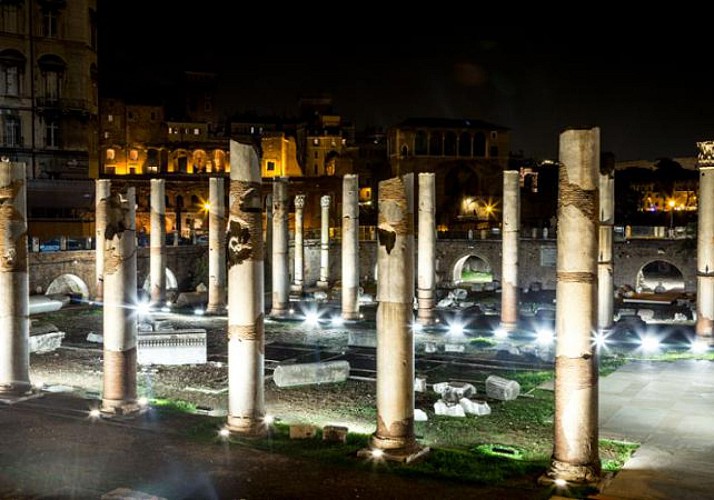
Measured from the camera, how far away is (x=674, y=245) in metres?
41.8

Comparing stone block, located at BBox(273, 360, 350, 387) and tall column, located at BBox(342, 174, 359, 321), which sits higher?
tall column, located at BBox(342, 174, 359, 321)

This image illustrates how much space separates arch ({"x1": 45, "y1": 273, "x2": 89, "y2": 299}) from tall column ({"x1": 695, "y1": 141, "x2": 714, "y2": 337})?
842 inches

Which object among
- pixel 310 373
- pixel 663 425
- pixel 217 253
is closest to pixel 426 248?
pixel 217 253

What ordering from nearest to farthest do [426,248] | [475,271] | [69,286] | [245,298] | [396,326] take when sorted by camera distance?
1. [396,326]
2. [245,298]
3. [426,248]
4. [69,286]
5. [475,271]

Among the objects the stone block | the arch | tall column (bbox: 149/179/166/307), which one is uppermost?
tall column (bbox: 149/179/166/307)

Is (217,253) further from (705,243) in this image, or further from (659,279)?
(659,279)

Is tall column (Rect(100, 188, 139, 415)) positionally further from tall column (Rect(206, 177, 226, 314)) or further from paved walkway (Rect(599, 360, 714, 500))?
tall column (Rect(206, 177, 226, 314))

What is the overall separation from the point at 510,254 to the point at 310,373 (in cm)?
952

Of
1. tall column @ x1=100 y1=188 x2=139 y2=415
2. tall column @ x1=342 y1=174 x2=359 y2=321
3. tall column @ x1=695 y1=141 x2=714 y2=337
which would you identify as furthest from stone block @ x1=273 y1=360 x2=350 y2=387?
tall column @ x1=695 y1=141 x2=714 y2=337

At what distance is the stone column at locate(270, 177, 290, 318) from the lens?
28.3m

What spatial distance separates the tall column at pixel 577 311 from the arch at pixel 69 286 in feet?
80.4

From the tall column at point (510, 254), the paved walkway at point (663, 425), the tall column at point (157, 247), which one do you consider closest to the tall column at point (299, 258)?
the tall column at point (157, 247)

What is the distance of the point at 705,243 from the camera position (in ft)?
70.5

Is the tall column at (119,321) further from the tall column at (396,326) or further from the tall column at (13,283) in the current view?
the tall column at (396,326)
